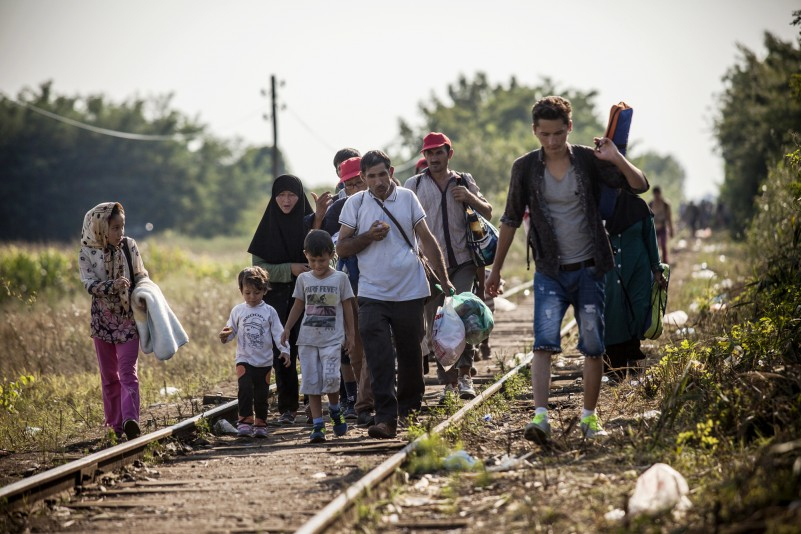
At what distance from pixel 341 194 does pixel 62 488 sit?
3.97 metres

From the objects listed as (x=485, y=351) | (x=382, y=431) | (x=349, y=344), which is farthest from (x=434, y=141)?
(x=485, y=351)

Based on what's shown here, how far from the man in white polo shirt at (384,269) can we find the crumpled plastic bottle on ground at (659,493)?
269cm

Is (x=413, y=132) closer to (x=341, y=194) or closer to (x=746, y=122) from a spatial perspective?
(x=746, y=122)

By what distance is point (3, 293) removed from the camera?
21641 millimetres

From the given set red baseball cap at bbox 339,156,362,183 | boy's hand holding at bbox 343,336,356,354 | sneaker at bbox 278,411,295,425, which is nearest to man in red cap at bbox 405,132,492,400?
red baseball cap at bbox 339,156,362,183

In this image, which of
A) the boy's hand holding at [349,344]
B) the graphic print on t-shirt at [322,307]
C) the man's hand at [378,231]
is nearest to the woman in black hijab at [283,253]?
the boy's hand holding at [349,344]

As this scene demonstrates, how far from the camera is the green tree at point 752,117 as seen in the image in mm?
32375

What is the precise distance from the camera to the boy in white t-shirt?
25.9ft

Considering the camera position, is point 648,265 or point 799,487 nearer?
point 799,487

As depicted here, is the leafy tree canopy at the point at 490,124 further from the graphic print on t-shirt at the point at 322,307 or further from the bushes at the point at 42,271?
the graphic print on t-shirt at the point at 322,307

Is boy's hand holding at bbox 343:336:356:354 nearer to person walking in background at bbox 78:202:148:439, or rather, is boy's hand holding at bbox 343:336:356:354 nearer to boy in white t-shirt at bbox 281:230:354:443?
boy in white t-shirt at bbox 281:230:354:443

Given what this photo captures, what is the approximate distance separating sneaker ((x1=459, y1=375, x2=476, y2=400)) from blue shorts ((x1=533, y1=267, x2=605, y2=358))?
2493mm

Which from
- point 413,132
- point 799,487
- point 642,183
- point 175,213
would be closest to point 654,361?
point 642,183

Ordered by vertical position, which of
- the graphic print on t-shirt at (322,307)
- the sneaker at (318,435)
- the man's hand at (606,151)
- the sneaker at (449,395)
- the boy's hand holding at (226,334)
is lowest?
the sneaker at (318,435)
